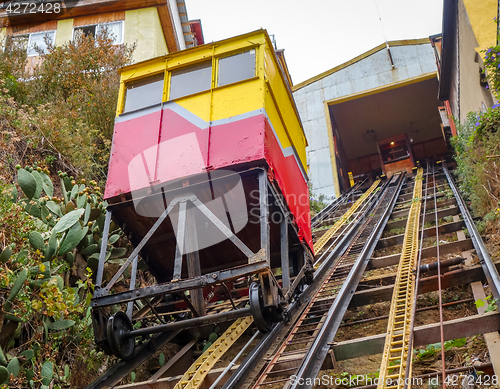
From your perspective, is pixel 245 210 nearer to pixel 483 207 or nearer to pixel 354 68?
pixel 483 207

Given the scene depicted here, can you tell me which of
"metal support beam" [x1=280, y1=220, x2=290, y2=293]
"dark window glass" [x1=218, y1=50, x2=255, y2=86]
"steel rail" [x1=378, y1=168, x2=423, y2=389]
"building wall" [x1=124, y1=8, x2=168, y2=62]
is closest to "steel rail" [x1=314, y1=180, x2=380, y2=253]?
"steel rail" [x1=378, y1=168, x2=423, y2=389]

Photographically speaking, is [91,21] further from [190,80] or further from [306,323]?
[306,323]

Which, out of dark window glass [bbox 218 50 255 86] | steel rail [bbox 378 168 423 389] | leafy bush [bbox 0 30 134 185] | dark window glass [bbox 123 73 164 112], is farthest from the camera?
leafy bush [bbox 0 30 134 185]

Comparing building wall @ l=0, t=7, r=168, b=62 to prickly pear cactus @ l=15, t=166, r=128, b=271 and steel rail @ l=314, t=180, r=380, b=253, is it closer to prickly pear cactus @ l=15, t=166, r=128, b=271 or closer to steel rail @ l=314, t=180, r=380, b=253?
steel rail @ l=314, t=180, r=380, b=253

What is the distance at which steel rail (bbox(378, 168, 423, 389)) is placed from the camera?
2920 mm

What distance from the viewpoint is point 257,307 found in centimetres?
386

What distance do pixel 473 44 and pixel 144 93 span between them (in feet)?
23.6

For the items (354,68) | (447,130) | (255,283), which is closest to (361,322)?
(255,283)

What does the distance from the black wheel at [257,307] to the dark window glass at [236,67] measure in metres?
2.48

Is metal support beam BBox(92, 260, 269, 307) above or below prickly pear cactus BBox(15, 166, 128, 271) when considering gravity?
below

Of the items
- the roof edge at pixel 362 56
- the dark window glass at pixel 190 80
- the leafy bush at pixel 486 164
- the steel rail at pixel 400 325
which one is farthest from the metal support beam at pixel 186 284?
the roof edge at pixel 362 56

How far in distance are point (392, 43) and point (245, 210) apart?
16101mm

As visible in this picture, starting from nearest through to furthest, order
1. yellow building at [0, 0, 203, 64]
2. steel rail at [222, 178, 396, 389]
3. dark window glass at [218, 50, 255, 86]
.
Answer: steel rail at [222, 178, 396, 389]
dark window glass at [218, 50, 255, 86]
yellow building at [0, 0, 203, 64]

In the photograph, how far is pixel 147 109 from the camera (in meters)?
5.18
